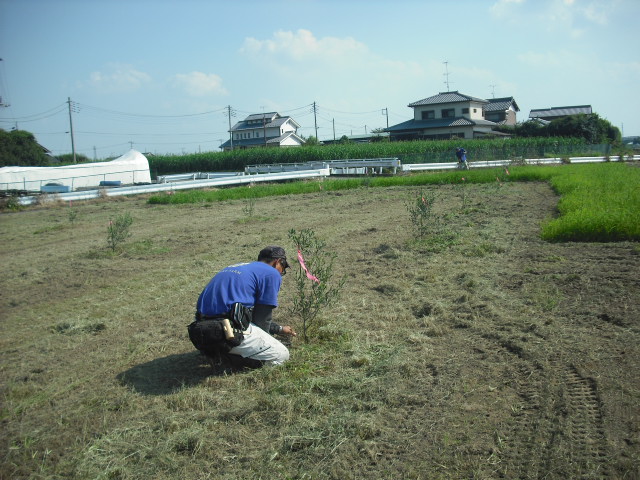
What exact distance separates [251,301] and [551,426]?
2339 mm

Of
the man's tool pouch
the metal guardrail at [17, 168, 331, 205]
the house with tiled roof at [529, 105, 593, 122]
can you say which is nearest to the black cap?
the man's tool pouch

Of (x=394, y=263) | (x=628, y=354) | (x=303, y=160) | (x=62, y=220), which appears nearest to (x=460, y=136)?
(x=303, y=160)

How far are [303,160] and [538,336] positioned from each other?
42427mm

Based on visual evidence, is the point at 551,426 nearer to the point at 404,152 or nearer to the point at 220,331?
the point at 220,331

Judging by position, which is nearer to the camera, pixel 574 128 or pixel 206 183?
pixel 206 183

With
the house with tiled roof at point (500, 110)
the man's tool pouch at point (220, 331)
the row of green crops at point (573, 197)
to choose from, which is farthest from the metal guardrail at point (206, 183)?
the house with tiled roof at point (500, 110)

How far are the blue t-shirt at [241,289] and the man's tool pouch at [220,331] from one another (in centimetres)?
8

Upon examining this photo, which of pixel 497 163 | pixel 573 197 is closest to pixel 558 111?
pixel 497 163

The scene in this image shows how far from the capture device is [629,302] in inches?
204

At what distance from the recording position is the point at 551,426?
321cm

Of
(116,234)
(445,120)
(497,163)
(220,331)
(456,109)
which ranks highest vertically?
(456,109)

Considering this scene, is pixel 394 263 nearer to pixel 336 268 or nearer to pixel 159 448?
pixel 336 268

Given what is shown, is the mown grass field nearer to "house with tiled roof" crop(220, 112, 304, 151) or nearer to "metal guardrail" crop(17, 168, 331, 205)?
"metal guardrail" crop(17, 168, 331, 205)

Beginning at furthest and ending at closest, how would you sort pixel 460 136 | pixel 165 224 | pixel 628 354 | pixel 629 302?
1. pixel 460 136
2. pixel 165 224
3. pixel 629 302
4. pixel 628 354
